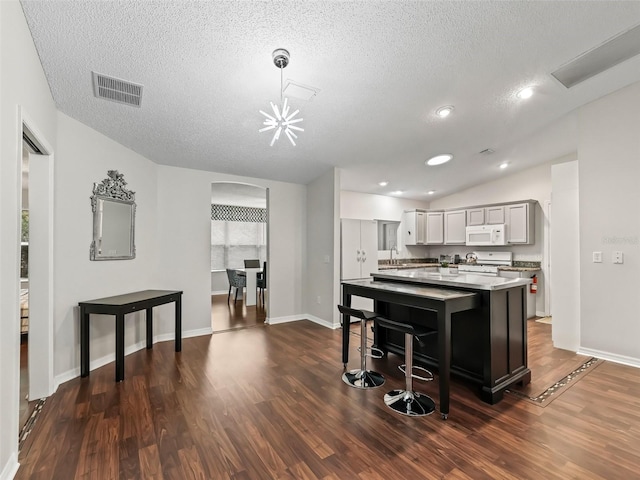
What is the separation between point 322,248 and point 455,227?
3.40 metres

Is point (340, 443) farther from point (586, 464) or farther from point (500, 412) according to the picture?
point (586, 464)

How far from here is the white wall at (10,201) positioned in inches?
62.0

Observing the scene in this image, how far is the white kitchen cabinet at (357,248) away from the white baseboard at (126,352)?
2346 millimetres

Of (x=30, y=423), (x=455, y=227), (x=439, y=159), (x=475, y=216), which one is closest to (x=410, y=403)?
(x=30, y=423)

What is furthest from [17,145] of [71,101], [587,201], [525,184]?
[525,184]

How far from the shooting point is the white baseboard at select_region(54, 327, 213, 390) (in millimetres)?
2875

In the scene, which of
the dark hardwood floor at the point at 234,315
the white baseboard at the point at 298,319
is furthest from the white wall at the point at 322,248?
the dark hardwood floor at the point at 234,315

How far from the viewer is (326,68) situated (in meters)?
2.57

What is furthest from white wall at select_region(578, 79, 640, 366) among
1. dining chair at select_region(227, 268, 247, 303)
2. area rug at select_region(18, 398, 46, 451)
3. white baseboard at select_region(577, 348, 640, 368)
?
dining chair at select_region(227, 268, 247, 303)

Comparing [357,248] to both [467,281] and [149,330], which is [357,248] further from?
[149,330]

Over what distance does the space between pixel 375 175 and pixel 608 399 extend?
13.3 feet

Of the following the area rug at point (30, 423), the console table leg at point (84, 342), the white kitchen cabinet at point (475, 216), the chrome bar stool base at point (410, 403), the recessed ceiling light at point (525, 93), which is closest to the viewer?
the area rug at point (30, 423)

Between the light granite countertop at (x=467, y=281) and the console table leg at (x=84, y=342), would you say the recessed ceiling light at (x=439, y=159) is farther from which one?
the console table leg at (x=84, y=342)

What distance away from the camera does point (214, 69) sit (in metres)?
2.50
